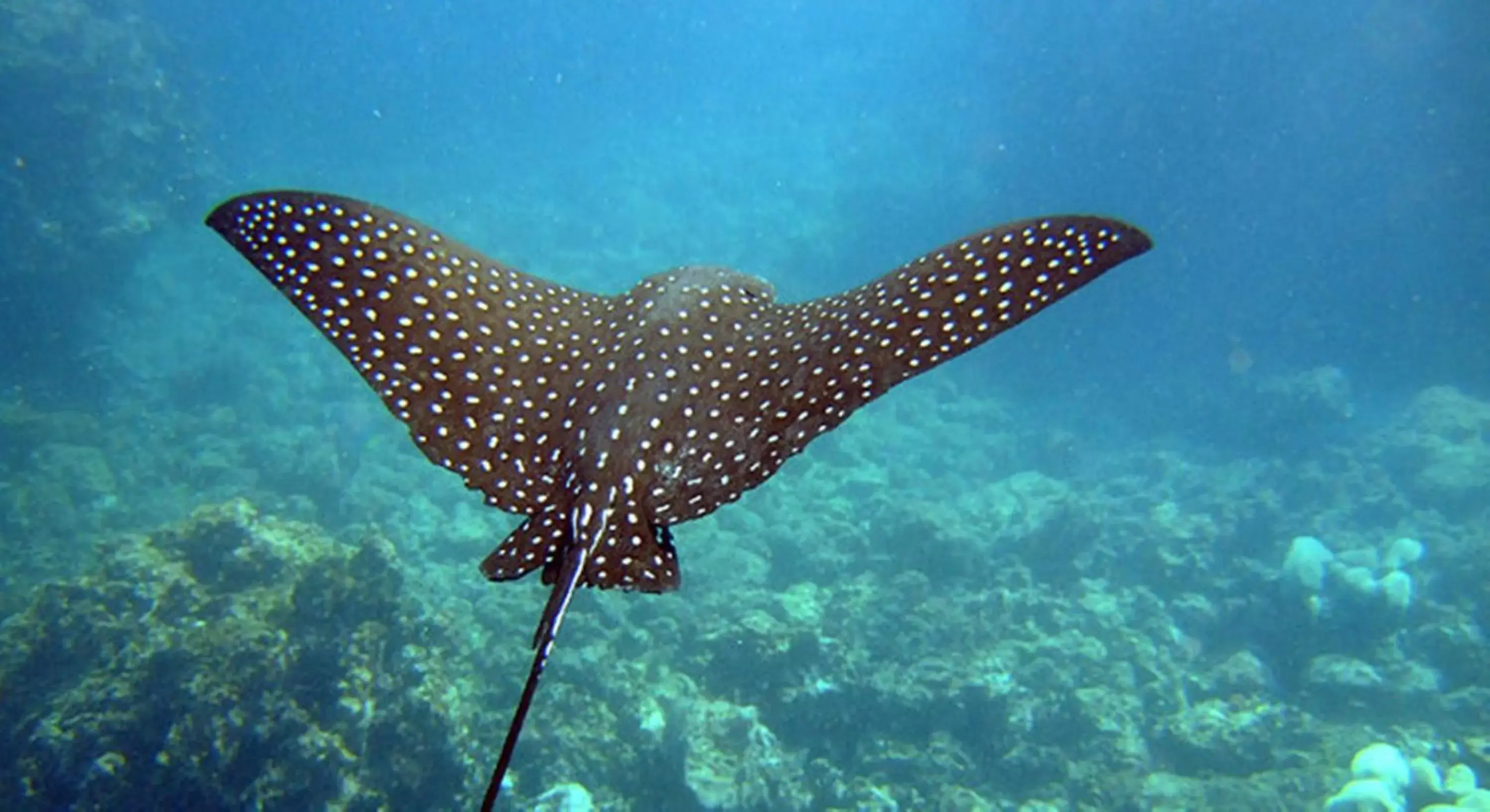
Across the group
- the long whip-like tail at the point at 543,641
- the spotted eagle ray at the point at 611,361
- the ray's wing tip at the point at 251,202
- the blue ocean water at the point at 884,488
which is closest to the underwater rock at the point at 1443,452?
the blue ocean water at the point at 884,488

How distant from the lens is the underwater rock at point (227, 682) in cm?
645

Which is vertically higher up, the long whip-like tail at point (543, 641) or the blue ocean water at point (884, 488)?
the blue ocean water at point (884, 488)

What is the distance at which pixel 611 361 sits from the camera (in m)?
4.62

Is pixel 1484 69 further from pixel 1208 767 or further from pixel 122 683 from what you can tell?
pixel 122 683

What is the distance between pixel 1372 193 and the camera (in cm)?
3553

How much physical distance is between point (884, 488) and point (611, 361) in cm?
1513

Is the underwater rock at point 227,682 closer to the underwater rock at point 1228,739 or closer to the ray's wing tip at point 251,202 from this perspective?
the ray's wing tip at point 251,202

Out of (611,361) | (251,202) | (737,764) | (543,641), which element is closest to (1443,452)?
(737,764)

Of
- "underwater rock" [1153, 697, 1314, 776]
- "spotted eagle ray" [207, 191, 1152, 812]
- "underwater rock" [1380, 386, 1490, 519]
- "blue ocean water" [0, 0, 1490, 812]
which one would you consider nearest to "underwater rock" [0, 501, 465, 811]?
"blue ocean water" [0, 0, 1490, 812]

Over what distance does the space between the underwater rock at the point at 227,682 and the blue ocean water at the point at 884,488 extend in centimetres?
4

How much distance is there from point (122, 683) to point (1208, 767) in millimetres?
13603

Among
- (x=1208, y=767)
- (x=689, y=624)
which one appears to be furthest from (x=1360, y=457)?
(x=689, y=624)

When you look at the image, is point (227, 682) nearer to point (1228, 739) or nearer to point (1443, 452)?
point (1228, 739)

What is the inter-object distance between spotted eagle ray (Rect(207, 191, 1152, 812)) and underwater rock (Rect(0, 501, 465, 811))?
14.4 ft
